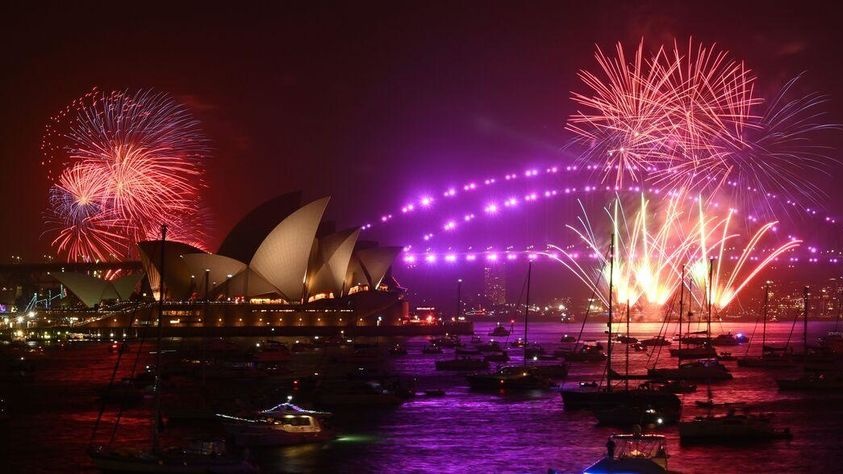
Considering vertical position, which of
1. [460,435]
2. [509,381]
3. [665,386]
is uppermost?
[665,386]

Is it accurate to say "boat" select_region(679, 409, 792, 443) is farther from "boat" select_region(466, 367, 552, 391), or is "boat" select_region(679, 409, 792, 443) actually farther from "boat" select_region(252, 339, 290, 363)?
"boat" select_region(252, 339, 290, 363)

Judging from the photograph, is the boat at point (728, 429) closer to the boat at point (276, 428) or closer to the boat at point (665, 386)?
the boat at point (665, 386)

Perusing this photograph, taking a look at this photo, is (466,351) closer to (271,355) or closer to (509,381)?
(271,355)

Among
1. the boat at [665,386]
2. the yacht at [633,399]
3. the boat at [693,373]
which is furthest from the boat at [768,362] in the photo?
the yacht at [633,399]

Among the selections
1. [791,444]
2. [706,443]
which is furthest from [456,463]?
[791,444]

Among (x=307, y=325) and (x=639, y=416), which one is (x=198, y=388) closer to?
(x=639, y=416)

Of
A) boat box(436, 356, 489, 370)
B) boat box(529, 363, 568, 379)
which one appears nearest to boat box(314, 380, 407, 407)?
boat box(529, 363, 568, 379)

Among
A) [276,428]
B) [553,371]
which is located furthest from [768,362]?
[276,428]
